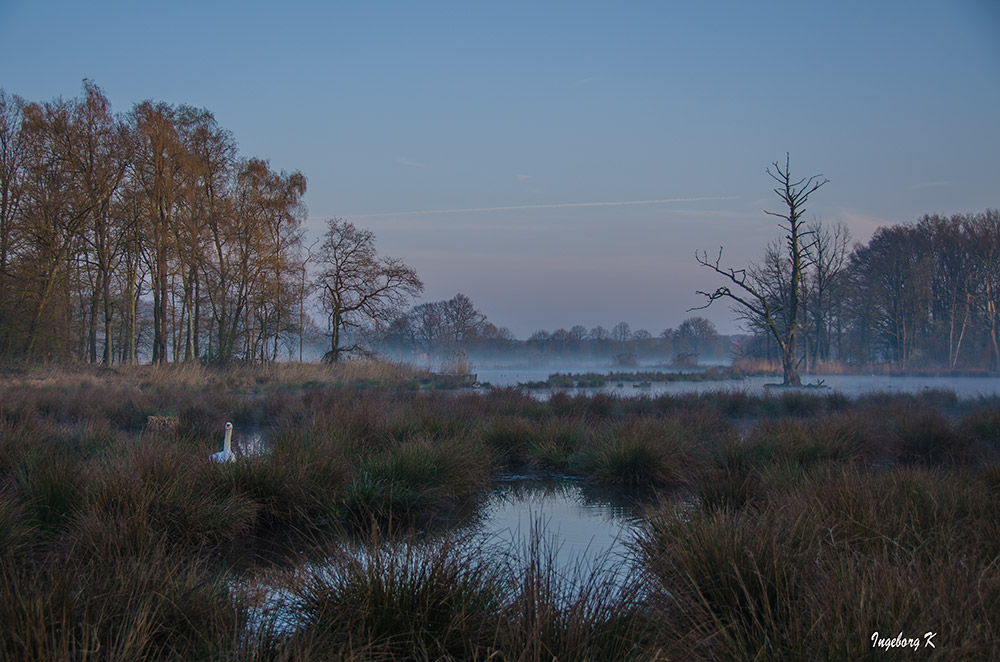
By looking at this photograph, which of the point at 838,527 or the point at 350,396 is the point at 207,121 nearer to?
the point at 350,396

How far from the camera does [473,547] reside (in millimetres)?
4727

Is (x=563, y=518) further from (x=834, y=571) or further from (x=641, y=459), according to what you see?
(x=834, y=571)

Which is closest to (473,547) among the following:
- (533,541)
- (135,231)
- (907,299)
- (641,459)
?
(533,541)

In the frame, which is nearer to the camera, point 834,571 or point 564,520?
point 834,571

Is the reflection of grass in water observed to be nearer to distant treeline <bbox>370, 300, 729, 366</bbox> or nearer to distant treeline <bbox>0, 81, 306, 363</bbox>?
distant treeline <bbox>0, 81, 306, 363</bbox>

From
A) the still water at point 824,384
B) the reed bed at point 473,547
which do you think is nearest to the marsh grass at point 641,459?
the reed bed at point 473,547

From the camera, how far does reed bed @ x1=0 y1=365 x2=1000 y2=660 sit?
265 centimetres

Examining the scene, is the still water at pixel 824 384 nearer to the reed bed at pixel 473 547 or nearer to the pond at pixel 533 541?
the reed bed at pixel 473 547

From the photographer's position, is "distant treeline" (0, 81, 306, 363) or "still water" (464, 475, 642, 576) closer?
"still water" (464, 475, 642, 576)

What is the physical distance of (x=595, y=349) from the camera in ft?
230

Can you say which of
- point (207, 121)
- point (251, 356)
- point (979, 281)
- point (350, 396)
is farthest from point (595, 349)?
point (350, 396)

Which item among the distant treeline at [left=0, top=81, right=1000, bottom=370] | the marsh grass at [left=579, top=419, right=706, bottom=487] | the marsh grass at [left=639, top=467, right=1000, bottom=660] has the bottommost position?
the marsh grass at [left=579, top=419, right=706, bottom=487]

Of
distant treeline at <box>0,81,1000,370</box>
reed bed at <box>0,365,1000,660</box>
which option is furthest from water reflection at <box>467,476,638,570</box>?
distant treeline at <box>0,81,1000,370</box>

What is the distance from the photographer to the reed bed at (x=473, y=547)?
8.68 ft
